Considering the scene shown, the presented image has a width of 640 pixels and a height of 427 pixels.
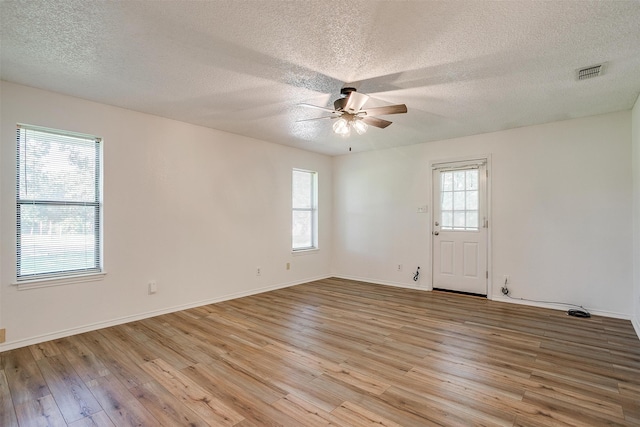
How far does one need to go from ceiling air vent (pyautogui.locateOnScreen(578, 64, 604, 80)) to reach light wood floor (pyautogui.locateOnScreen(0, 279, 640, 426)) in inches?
97.7

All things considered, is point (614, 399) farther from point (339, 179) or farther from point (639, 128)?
point (339, 179)

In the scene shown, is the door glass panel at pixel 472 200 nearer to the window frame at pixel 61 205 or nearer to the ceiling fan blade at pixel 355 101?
the ceiling fan blade at pixel 355 101

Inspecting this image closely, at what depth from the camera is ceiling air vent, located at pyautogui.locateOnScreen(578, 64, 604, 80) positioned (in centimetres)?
268

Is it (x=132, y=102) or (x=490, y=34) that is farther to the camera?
(x=132, y=102)

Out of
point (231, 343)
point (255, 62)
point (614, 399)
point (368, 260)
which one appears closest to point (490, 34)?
point (255, 62)

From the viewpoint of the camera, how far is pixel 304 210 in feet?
20.4

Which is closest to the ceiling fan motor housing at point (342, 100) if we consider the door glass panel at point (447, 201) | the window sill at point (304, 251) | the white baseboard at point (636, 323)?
the door glass panel at point (447, 201)

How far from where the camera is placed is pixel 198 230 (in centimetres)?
444

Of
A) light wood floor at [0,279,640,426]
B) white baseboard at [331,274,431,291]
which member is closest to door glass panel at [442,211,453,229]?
white baseboard at [331,274,431,291]

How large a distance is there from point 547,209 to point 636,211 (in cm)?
88

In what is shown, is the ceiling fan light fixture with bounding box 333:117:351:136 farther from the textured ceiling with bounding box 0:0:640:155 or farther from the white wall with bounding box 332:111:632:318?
the white wall with bounding box 332:111:632:318

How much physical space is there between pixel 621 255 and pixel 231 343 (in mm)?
4643

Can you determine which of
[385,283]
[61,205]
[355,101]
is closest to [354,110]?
[355,101]

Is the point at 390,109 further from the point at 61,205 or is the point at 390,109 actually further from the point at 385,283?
the point at 385,283
